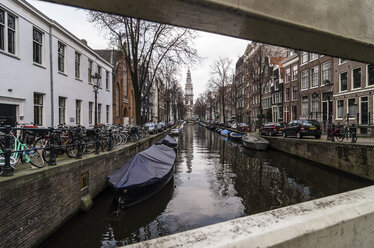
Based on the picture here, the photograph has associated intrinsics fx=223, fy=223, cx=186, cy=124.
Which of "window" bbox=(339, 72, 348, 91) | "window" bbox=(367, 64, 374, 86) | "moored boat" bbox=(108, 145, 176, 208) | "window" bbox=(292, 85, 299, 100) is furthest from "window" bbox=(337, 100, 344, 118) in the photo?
"moored boat" bbox=(108, 145, 176, 208)

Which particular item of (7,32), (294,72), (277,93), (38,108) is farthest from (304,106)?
(7,32)

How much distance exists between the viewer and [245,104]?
178 ft

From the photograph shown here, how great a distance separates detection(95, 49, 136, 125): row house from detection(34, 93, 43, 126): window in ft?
40.6

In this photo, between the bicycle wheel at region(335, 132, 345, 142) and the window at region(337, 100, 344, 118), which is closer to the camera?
the bicycle wheel at region(335, 132, 345, 142)

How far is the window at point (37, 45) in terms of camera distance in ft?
38.5

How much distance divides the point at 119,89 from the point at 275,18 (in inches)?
1097

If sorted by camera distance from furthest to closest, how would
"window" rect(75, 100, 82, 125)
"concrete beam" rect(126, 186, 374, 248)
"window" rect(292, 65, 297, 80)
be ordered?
1. "window" rect(292, 65, 297, 80)
2. "window" rect(75, 100, 82, 125)
3. "concrete beam" rect(126, 186, 374, 248)

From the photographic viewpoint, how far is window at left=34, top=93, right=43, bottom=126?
39.3 ft

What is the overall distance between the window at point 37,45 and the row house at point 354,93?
68.2 feet

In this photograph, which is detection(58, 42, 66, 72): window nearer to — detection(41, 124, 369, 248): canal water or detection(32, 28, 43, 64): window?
detection(32, 28, 43, 64): window

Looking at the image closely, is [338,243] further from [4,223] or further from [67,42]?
[67,42]

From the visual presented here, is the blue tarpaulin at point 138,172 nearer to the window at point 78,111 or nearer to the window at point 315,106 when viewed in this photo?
the window at point 78,111

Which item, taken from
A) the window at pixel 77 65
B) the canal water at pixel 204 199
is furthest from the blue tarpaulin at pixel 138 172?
the window at pixel 77 65

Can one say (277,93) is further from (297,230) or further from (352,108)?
(297,230)
